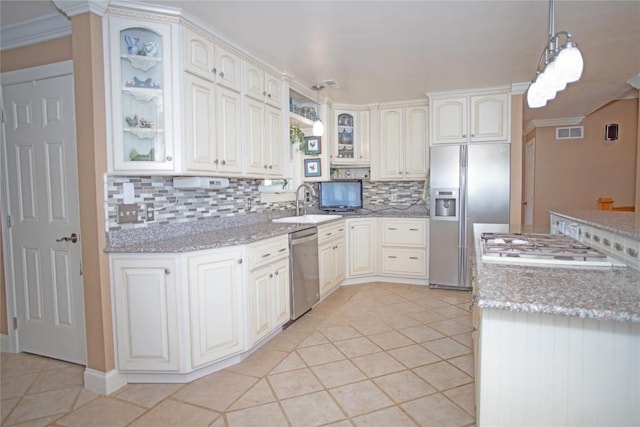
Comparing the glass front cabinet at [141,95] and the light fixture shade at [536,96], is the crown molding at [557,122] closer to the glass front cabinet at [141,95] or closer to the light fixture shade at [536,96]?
→ the light fixture shade at [536,96]

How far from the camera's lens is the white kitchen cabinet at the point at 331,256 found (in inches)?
156

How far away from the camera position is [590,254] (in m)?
1.74

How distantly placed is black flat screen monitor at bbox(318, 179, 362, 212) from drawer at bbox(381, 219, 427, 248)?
536 millimetres

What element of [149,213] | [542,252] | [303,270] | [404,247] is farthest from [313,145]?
[542,252]

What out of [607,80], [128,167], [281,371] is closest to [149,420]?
[281,371]

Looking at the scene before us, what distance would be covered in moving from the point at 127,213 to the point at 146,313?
66cm

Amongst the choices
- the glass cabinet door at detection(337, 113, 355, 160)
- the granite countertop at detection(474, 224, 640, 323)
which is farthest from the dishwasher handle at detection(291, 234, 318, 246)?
the granite countertop at detection(474, 224, 640, 323)

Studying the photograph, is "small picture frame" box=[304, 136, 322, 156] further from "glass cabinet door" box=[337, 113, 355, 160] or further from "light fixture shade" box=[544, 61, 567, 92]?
"light fixture shade" box=[544, 61, 567, 92]

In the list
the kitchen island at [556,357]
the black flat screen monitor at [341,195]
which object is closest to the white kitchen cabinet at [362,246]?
the black flat screen monitor at [341,195]

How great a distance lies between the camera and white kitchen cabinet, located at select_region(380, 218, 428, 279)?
15.3ft

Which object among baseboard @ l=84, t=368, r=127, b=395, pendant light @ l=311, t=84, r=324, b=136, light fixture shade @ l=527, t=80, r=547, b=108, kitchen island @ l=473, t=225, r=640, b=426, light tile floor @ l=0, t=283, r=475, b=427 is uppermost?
pendant light @ l=311, t=84, r=324, b=136

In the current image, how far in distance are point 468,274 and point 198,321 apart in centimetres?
326

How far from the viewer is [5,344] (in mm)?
2902

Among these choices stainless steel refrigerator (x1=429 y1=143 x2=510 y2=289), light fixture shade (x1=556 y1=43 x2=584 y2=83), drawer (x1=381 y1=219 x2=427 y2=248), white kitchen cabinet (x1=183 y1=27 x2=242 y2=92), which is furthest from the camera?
drawer (x1=381 y1=219 x2=427 y2=248)
